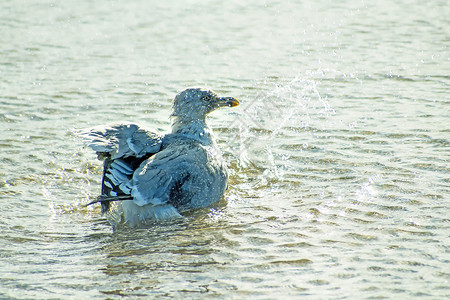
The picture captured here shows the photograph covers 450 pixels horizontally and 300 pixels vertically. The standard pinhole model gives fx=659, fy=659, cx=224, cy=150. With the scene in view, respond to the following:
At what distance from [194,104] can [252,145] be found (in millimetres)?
1214

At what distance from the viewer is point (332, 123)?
8422 mm

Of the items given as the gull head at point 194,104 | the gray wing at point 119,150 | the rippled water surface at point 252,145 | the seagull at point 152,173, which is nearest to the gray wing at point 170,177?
the seagull at point 152,173

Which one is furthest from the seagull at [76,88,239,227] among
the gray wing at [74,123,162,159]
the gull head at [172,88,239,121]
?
the gull head at [172,88,239,121]

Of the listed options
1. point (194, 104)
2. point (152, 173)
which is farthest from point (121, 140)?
point (194, 104)

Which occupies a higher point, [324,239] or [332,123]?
[332,123]

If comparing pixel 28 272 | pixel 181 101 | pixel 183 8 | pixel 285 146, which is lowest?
pixel 28 272

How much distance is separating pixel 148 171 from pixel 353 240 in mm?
1965

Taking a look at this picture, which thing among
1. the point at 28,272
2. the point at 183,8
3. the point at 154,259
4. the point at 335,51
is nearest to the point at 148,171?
the point at 154,259

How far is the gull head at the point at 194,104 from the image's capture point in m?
7.12

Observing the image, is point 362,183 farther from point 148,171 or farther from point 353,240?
point 148,171

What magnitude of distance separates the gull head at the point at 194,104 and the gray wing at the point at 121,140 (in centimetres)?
70

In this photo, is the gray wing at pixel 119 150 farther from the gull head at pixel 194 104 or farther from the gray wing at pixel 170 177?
the gull head at pixel 194 104

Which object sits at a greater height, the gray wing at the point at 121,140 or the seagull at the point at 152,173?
the gray wing at the point at 121,140

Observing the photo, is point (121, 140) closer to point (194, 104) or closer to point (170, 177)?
point (170, 177)
